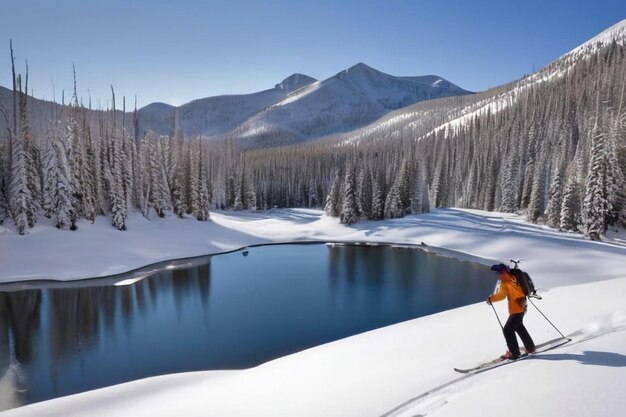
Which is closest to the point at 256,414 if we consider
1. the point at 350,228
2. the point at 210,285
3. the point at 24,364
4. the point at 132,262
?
the point at 24,364

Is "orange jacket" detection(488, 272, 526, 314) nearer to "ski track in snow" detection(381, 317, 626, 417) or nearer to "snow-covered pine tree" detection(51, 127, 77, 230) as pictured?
"ski track in snow" detection(381, 317, 626, 417)

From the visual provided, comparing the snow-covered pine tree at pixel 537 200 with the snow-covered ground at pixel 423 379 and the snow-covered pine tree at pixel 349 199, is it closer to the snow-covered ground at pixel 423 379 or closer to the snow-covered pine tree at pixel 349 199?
the snow-covered pine tree at pixel 349 199

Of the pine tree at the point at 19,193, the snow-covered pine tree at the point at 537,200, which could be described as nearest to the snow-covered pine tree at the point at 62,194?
the pine tree at the point at 19,193

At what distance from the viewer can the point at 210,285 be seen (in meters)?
29.5

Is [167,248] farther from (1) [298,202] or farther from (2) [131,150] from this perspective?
(1) [298,202]

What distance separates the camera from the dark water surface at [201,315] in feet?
50.3

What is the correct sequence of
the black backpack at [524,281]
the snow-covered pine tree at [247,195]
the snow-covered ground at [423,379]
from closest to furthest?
the snow-covered ground at [423,379]
the black backpack at [524,281]
the snow-covered pine tree at [247,195]

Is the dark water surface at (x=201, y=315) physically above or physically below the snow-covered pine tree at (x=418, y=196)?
below

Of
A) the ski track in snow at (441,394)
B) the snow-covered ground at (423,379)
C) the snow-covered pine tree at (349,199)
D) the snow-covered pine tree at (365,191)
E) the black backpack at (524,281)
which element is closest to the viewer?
the snow-covered ground at (423,379)

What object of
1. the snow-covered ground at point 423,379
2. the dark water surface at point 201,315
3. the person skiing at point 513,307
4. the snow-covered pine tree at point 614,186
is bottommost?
the dark water surface at point 201,315

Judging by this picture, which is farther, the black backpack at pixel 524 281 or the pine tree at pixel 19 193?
the pine tree at pixel 19 193

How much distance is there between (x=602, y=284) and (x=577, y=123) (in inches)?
2852

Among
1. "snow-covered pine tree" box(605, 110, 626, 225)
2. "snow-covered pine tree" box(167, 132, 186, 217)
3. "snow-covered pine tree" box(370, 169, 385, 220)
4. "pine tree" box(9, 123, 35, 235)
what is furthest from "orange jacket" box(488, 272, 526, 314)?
"snow-covered pine tree" box(370, 169, 385, 220)

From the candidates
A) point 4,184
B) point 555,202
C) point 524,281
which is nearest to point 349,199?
point 555,202
